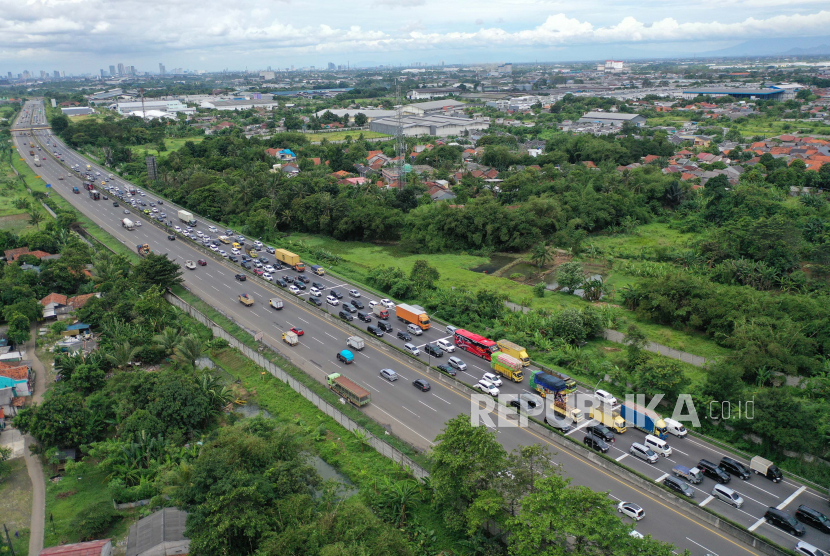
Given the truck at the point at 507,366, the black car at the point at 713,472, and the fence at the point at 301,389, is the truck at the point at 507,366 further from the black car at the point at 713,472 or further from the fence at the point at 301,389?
the black car at the point at 713,472

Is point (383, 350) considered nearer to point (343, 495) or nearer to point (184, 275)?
point (343, 495)

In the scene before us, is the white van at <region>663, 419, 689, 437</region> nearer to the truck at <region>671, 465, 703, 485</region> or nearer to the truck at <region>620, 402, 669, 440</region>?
the truck at <region>620, 402, 669, 440</region>

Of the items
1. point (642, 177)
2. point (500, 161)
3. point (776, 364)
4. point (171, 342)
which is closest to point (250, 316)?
point (171, 342)

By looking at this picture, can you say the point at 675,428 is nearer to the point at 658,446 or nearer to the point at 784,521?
the point at 658,446

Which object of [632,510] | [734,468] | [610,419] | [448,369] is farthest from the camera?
[448,369]

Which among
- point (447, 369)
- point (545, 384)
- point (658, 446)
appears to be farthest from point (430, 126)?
point (658, 446)

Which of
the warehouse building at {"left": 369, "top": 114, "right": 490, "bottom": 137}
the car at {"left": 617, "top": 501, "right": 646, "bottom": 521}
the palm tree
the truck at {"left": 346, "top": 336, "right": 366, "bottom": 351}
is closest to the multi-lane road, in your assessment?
the car at {"left": 617, "top": 501, "right": 646, "bottom": 521}

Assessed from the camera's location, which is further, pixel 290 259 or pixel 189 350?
pixel 290 259
